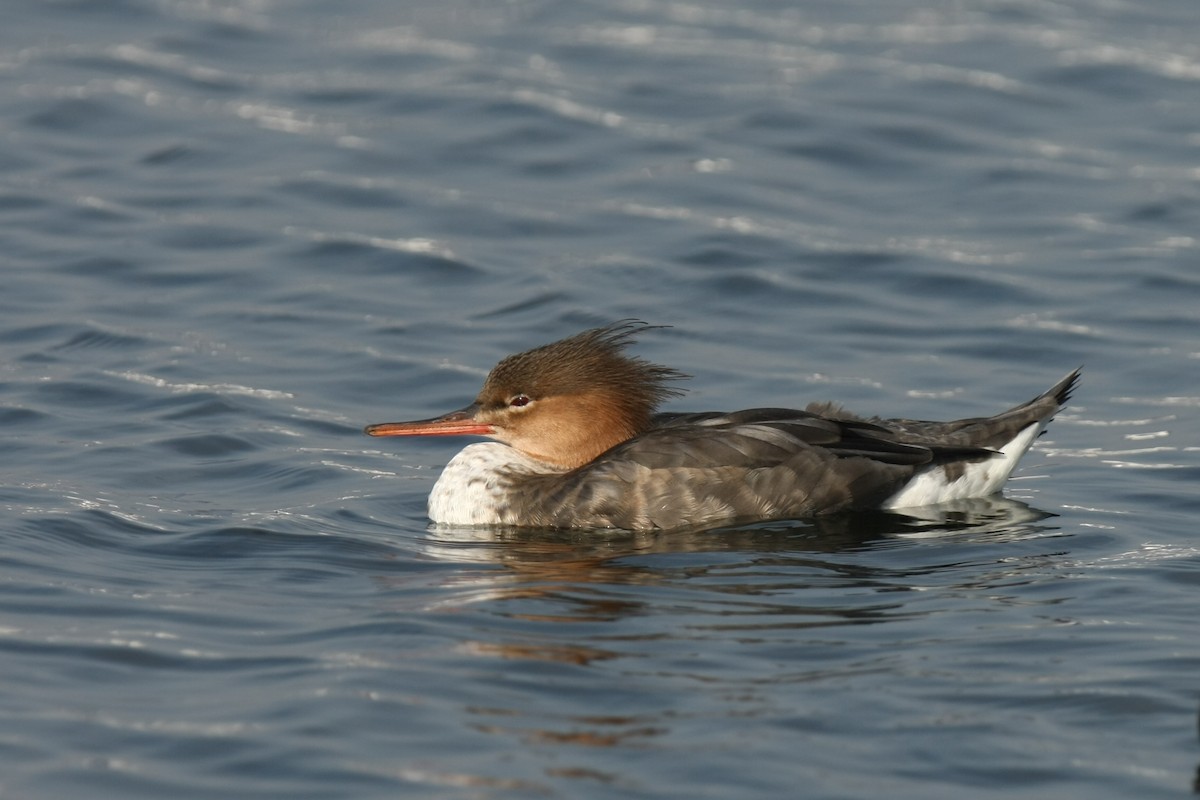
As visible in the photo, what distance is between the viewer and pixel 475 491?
31.8 feet

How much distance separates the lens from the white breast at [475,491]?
381 inches

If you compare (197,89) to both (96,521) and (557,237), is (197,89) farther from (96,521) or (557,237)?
(96,521)

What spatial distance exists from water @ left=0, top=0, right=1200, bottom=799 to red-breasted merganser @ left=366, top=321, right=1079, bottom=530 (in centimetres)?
19

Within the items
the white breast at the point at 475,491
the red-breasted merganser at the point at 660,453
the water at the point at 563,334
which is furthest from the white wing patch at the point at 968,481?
the white breast at the point at 475,491

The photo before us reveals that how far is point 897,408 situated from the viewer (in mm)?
11672

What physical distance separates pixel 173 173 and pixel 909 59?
6.98m

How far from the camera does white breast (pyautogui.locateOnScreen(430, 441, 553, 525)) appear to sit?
967 cm

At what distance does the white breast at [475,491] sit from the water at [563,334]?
0.14 meters

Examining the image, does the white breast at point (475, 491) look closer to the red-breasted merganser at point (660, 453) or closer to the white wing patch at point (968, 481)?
the red-breasted merganser at point (660, 453)

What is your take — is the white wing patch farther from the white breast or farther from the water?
the white breast

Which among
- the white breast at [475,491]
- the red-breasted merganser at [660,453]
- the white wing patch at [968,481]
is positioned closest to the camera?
the red-breasted merganser at [660,453]

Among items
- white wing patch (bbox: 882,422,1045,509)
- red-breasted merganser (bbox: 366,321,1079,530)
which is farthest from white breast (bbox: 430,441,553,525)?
white wing patch (bbox: 882,422,1045,509)

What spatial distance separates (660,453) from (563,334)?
3494 mm

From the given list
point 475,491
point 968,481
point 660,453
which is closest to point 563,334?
point 475,491
